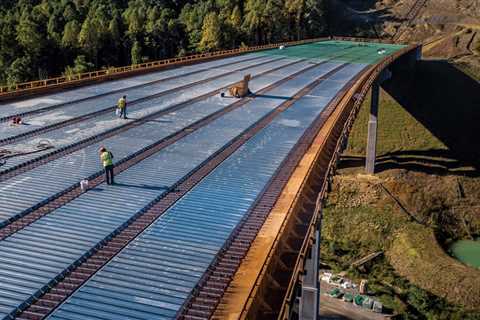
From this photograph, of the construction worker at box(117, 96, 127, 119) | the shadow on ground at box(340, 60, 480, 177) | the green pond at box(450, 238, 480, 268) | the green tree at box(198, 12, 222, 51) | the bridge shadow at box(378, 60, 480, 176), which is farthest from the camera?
the green tree at box(198, 12, 222, 51)


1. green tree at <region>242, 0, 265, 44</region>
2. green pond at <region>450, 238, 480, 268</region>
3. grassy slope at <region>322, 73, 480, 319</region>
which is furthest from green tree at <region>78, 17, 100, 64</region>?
green pond at <region>450, 238, 480, 268</region>

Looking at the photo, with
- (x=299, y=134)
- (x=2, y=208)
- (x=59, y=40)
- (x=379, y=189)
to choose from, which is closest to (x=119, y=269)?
(x=2, y=208)

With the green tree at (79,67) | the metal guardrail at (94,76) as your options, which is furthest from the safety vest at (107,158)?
the green tree at (79,67)

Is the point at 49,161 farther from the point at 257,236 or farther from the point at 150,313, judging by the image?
the point at 150,313

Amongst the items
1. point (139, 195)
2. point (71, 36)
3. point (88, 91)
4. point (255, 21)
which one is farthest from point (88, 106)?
point (255, 21)

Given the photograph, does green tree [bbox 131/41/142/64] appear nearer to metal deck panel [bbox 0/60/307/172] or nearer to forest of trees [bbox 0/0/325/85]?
forest of trees [bbox 0/0/325/85]

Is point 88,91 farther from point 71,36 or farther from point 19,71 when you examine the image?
point 71,36

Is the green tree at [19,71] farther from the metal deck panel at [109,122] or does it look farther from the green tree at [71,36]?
the metal deck panel at [109,122]
